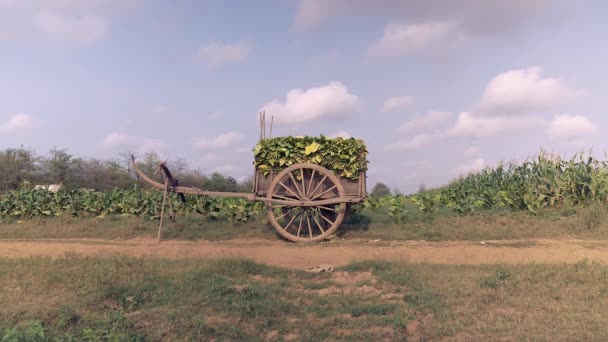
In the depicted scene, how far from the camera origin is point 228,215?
11680 mm

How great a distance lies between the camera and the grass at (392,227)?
32.6 feet

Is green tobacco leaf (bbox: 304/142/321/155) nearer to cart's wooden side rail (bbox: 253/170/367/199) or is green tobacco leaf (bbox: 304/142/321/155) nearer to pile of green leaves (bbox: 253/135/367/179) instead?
pile of green leaves (bbox: 253/135/367/179)

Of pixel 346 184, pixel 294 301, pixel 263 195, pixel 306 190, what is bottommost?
pixel 294 301

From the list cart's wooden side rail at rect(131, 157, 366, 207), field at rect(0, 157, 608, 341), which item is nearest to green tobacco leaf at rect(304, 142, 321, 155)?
cart's wooden side rail at rect(131, 157, 366, 207)

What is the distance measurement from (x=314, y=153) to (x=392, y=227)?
3064 mm

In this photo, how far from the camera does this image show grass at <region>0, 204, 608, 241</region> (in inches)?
392

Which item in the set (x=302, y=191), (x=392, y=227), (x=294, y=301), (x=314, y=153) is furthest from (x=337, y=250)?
(x=294, y=301)

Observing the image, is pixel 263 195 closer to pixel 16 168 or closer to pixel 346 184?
pixel 346 184

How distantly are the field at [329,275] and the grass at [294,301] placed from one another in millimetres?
23

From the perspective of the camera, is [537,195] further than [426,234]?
Yes

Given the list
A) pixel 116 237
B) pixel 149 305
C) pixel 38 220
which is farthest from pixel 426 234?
pixel 38 220

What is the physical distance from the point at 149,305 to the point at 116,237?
21.2ft

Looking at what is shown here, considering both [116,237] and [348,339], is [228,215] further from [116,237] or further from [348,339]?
[348,339]

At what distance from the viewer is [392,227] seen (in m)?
10.8
